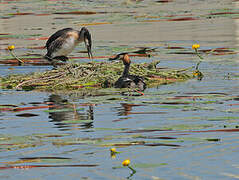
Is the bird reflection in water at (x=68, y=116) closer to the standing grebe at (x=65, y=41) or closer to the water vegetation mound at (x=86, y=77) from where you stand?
the water vegetation mound at (x=86, y=77)

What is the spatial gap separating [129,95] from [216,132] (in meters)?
2.83

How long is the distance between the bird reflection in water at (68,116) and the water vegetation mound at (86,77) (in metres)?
1.29

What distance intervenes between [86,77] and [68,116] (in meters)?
2.84

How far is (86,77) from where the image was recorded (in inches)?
431

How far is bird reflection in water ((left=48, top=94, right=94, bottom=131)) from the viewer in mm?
7477

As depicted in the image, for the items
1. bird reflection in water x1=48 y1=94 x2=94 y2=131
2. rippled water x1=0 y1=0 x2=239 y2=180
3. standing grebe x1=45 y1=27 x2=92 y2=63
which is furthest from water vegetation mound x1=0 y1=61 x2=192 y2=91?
standing grebe x1=45 y1=27 x2=92 y2=63

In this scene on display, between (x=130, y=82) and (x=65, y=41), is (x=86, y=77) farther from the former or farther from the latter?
(x=65, y=41)

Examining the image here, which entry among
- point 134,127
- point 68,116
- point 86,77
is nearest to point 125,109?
point 68,116

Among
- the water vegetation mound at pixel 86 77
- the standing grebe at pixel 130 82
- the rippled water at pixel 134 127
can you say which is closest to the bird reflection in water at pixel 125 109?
the rippled water at pixel 134 127

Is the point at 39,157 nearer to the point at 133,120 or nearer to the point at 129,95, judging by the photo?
the point at 133,120

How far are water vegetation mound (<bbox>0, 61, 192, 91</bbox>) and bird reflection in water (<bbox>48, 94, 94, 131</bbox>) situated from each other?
1287mm

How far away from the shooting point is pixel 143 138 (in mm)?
6645

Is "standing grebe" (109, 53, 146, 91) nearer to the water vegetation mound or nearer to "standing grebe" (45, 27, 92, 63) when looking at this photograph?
the water vegetation mound

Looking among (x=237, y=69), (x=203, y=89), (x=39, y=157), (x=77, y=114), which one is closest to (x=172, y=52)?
(x=237, y=69)
